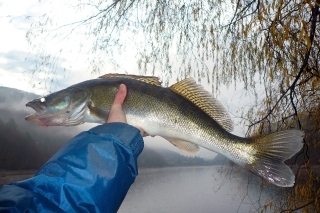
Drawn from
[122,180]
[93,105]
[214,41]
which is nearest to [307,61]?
[214,41]

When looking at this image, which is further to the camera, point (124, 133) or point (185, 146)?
point (185, 146)

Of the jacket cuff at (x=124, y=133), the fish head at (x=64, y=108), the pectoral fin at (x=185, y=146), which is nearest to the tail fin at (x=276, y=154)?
the pectoral fin at (x=185, y=146)

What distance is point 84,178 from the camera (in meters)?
1.36

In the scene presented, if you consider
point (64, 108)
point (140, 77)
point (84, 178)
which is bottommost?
point (84, 178)

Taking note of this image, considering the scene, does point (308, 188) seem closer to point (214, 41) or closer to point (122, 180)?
point (214, 41)

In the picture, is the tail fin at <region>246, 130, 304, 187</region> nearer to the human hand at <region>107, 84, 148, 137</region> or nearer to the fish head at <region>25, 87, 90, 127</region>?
the human hand at <region>107, 84, 148, 137</region>

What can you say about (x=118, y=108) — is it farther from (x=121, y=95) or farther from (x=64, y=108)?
(x=64, y=108)

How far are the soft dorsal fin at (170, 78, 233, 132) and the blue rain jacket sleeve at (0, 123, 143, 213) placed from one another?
759 millimetres

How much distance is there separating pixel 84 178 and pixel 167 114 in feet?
3.22

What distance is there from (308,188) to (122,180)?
9.26 feet

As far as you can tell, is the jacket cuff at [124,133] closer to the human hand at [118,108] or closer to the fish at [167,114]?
the human hand at [118,108]

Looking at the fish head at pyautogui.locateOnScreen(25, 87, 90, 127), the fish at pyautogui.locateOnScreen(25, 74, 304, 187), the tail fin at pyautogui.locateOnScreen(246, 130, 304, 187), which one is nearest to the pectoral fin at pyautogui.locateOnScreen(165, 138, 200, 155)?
the fish at pyautogui.locateOnScreen(25, 74, 304, 187)

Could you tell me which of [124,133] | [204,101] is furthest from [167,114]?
[124,133]

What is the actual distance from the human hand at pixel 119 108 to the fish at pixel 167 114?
0.05 m
